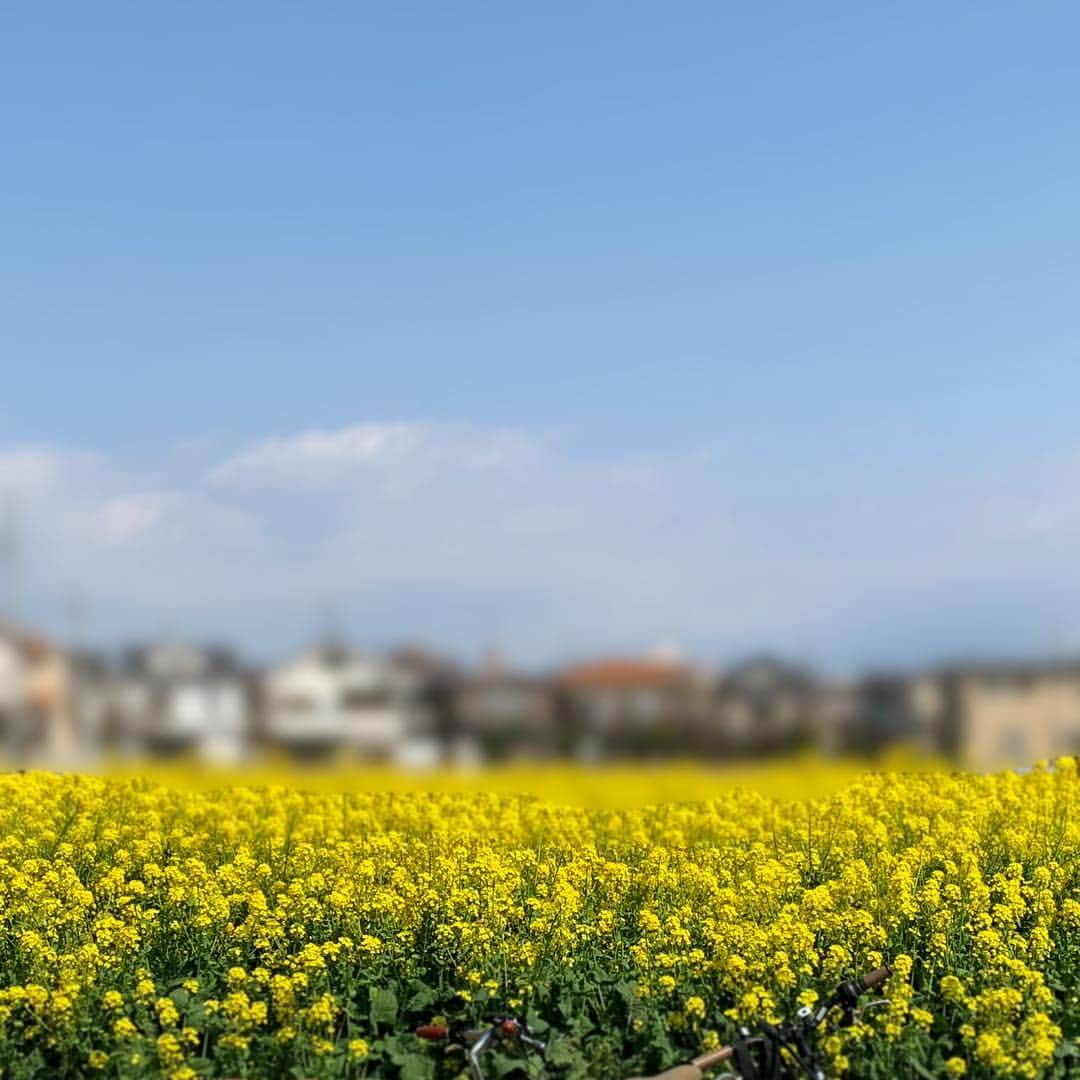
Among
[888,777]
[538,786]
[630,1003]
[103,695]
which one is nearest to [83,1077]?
[630,1003]

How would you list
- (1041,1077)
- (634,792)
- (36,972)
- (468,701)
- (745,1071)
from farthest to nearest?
1. (634,792)
2. (468,701)
3. (36,972)
4. (1041,1077)
5. (745,1071)

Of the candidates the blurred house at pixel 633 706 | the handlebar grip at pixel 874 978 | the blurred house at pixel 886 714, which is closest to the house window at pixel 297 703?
the blurred house at pixel 633 706

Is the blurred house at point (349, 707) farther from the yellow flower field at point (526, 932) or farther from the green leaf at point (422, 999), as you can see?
the green leaf at point (422, 999)

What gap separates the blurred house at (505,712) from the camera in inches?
303

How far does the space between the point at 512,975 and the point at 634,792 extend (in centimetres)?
299

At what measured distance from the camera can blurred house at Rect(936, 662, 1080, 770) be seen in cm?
884

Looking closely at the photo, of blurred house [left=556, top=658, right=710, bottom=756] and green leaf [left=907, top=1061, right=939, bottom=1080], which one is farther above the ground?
blurred house [left=556, top=658, right=710, bottom=756]

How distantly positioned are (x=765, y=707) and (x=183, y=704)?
11.0 feet

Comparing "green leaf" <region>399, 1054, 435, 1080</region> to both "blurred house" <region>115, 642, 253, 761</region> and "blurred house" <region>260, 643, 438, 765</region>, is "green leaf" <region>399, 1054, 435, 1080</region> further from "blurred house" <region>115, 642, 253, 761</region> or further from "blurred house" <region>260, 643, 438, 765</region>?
"blurred house" <region>115, 642, 253, 761</region>

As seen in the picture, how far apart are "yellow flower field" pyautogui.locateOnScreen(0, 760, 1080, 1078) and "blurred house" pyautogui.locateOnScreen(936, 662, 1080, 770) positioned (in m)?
1.05

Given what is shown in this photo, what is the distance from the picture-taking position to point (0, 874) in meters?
6.55

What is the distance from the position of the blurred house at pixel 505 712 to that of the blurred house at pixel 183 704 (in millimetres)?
1225

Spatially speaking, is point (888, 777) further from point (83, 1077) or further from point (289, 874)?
point (83, 1077)

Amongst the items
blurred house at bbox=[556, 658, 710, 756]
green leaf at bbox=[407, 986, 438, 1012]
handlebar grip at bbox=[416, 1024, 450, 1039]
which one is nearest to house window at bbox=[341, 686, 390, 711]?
blurred house at bbox=[556, 658, 710, 756]
